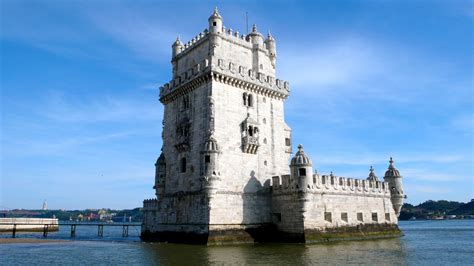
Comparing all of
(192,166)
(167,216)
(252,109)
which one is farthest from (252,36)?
(167,216)

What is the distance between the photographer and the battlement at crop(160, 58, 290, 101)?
38125 millimetres

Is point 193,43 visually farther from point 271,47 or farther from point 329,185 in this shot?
point 329,185

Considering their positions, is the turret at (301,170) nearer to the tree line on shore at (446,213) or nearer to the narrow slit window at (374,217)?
the narrow slit window at (374,217)

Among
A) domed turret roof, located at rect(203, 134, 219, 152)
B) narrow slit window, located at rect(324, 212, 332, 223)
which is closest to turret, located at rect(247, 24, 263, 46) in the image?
domed turret roof, located at rect(203, 134, 219, 152)

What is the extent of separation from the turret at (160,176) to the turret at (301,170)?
1446cm

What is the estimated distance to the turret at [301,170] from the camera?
36188 mm

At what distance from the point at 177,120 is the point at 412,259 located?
85.7 feet

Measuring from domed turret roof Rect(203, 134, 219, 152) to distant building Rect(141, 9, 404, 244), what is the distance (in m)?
0.09

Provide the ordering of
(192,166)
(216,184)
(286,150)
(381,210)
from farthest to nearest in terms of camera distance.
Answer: (381,210)
(286,150)
(192,166)
(216,184)

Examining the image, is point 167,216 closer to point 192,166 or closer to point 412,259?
point 192,166

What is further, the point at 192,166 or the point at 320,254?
the point at 192,166

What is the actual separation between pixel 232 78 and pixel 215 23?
240 inches

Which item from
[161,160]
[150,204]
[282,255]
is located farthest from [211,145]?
[150,204]

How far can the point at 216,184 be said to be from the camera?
115 feet
